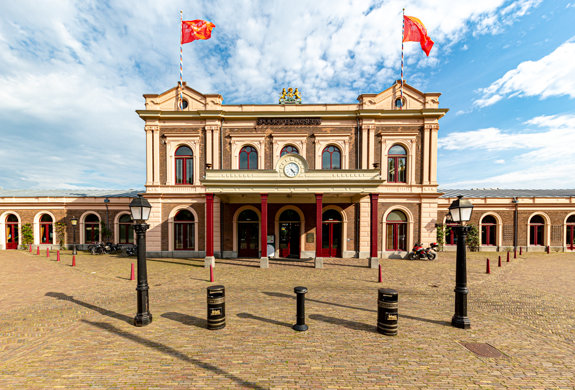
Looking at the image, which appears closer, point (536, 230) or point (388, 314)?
point (388, 314)

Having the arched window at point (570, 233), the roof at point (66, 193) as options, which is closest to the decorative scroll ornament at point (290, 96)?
the roof at point (66, 193)

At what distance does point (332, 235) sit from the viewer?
53.4 feet

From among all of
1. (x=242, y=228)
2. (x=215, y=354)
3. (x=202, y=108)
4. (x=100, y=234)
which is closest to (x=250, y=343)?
(x=215, y=354)

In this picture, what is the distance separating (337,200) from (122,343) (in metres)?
13.6

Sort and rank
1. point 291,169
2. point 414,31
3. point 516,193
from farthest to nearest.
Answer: point 516,193, point 414,31, point 291,169

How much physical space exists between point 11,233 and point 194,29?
78.8 feet

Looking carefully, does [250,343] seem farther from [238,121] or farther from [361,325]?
[238,121]

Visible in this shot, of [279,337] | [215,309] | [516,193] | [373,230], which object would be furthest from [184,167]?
[516,193]

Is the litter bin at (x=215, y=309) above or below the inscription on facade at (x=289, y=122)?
below

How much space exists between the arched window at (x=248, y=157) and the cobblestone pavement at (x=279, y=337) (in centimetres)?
922

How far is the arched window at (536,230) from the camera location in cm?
1944

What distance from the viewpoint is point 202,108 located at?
1706 cm

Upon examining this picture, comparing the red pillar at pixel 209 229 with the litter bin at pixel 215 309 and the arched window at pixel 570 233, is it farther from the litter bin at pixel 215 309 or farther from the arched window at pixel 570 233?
the arched window at pixel 570 233

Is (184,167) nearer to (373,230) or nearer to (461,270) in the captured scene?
(373,230)
